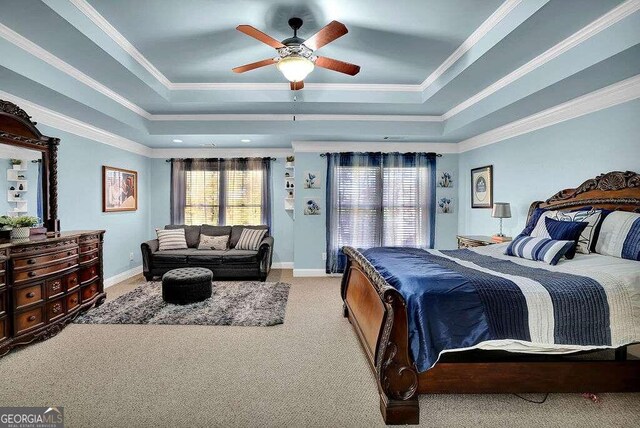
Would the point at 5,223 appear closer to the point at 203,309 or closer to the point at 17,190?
the point at 17,190

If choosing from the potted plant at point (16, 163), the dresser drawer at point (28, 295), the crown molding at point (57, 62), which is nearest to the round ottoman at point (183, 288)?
the dresser drawer at point (28, 295)

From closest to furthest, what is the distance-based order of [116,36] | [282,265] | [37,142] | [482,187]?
[116,36] → [37,142] → [482,187] → [282,265]

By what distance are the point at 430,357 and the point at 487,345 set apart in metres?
0.38

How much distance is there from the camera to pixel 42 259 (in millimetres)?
3221

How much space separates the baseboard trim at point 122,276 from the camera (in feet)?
17.2

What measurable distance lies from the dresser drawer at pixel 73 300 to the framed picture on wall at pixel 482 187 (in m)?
5.73

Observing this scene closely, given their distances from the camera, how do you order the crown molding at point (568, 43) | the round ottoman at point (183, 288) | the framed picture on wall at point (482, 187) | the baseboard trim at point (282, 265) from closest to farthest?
the crown molding at point (568, 43) < the round ottoman at point (183, 288) < the framed picture on wall at point (482, 187) < the baseboard trim at point (282, 265)

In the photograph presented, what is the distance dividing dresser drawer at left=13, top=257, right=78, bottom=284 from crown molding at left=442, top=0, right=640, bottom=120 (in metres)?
5.26

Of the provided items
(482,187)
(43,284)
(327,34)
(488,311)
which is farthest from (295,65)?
(482,187)

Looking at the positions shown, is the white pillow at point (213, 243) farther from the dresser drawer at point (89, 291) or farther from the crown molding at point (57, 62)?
the crown molding at point (57, 62)

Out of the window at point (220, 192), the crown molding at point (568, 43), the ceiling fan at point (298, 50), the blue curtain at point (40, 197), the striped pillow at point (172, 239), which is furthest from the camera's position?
the window at point (220, 192)

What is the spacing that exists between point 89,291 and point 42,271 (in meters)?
0.88

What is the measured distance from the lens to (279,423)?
2.03 m

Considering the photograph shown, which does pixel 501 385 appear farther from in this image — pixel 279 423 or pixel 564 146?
pixel 564 146
